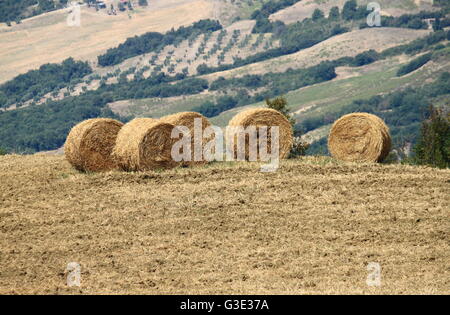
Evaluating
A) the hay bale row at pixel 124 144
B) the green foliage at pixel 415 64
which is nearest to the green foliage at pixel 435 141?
the hay bale row at pixel 124 144

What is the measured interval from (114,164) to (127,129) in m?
0.95

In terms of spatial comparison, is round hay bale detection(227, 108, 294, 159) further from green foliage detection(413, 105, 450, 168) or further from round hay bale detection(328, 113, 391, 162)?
green foliage detection(413, 105, 450, 168)

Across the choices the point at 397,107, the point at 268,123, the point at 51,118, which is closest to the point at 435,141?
the point at 268,123

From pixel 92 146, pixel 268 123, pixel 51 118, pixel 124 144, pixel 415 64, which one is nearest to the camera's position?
pixel 124 144

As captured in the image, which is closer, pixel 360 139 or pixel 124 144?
pixel 124 144

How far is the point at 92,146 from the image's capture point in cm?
Answer: 2202

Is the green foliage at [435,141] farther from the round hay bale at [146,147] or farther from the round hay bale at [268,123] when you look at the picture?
the round hay bale at [146,147]

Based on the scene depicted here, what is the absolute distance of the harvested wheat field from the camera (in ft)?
45.9

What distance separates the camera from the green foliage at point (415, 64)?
181500mm

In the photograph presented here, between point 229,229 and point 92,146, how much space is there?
6.22 m

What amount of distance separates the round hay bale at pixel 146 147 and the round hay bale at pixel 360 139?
4562mm

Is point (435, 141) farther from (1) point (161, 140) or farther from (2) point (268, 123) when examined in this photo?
(1) point (161, 140)
